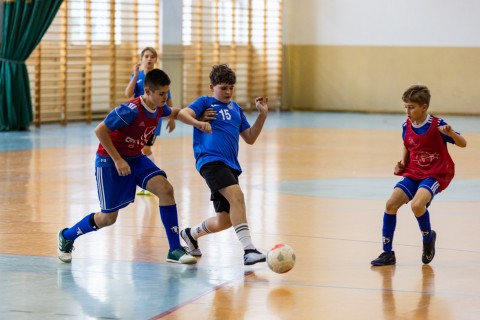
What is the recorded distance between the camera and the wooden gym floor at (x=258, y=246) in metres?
5.59

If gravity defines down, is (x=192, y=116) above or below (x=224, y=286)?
above

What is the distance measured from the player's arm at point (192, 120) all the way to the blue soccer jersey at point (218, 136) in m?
0.06

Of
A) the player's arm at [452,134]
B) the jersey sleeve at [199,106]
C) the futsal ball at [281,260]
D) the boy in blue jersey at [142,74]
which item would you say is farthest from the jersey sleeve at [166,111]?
the boy in blue jersey at [142,74]

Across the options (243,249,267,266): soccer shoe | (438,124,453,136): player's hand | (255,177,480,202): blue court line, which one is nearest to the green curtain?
(255,177,480,202): blue court line

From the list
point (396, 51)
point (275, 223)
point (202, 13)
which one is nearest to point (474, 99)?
→ point (396, 51)

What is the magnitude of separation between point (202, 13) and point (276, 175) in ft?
35.9

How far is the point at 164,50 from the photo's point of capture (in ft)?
68.9

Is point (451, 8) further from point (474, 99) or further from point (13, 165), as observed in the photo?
point (13, 165)

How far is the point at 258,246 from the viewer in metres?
Result: 7.39

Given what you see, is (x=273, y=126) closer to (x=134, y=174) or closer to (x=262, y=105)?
(x=262, y=105)

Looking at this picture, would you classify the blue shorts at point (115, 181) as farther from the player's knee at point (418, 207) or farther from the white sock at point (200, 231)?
the player's knee at point (418, 207)

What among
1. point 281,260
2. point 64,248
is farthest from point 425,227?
point 64,248

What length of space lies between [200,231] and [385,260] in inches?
52.9

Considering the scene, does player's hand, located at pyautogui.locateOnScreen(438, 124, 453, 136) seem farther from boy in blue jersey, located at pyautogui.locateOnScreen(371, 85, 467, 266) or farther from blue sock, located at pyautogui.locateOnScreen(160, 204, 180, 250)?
blue sock, located at pyautogui.locateOnScreen(160, 204, 180, 250)
